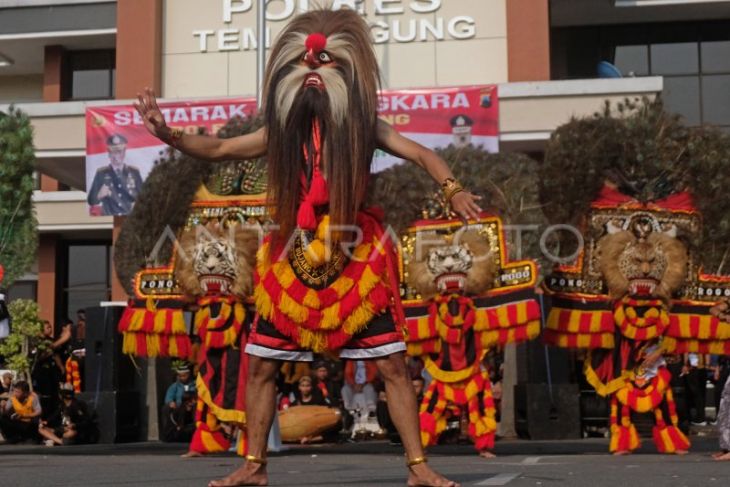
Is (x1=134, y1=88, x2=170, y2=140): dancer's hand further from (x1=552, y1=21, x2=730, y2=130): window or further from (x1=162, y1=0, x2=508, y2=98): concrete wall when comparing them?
(x1=552, y1=21, x2=730, y2=130): window

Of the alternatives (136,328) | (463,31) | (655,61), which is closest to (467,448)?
(136,328)

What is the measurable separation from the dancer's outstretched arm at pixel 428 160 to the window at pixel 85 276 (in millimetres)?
26012

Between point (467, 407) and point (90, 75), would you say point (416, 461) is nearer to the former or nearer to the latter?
point (467, 407)

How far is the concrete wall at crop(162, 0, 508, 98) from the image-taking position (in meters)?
22.9

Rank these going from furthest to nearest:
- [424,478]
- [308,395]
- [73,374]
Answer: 1. [73,374]
2. [308,395]
3. [424,478]

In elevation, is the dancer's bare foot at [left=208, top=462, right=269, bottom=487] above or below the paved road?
above

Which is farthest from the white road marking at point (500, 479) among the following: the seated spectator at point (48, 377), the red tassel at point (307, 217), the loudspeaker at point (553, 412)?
the seated spectator at point (48, 377)

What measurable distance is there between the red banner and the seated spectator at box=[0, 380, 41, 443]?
5538 mm

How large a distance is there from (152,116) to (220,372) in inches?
216

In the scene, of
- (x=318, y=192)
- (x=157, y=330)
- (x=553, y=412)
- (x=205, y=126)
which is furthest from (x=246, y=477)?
(x=205, y=126)

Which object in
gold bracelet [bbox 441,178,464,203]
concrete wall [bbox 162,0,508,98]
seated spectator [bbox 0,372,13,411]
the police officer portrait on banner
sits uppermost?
concrete wall [bbox 162,0,508,98]

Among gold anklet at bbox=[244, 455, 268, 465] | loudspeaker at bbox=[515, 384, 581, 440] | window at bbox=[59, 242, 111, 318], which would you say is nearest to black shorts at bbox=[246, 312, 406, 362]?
gold anklet at bbox=[244, 455, 268, 465]

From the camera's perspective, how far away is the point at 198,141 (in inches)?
223

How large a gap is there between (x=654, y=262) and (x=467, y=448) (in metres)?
3.10
